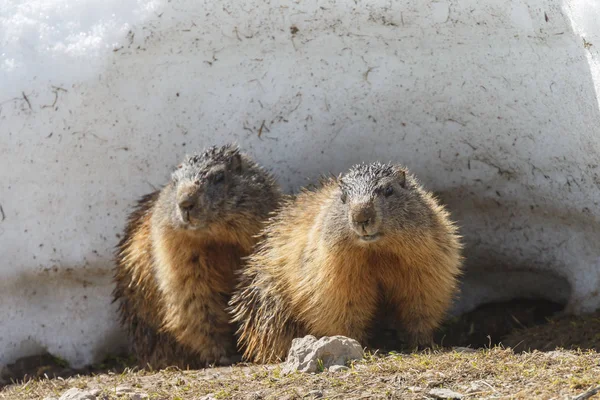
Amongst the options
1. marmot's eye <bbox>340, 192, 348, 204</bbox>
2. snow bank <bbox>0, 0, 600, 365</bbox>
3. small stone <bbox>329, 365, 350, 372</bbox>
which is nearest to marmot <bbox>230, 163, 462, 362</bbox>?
marmot's eye <bbox>340, 192, 348, 204</bbox>

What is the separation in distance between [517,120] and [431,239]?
1.70 metres

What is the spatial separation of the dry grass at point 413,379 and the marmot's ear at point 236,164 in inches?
72.9

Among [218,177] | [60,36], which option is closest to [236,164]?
[218,177]

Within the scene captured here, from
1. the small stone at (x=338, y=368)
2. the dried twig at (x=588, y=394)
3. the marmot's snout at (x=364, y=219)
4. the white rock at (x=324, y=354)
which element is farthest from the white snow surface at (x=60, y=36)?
the dried twig at (x=588, y=394)

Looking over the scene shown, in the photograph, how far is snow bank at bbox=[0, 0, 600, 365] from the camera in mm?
7535

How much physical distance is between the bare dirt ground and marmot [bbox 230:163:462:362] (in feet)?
1.39

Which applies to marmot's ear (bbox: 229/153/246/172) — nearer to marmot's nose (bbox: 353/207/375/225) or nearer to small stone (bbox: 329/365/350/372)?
marmot's nose (bbox: 353/207/375/225)

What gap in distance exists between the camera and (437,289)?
6.71 m

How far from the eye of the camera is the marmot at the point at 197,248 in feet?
23.9

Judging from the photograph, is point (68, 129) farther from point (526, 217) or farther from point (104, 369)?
point (526, 217)

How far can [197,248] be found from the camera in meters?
7.47

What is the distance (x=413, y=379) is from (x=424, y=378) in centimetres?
7

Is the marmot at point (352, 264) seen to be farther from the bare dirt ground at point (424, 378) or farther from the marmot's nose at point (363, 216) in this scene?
the bare dirt ground at point (424, 378)

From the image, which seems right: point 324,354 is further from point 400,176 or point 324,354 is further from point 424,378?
point 400,176
